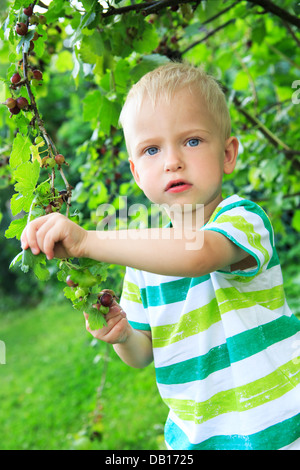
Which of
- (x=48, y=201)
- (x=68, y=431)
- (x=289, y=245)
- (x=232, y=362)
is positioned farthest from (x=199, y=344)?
(x=289, y=245)

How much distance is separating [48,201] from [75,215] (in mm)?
66

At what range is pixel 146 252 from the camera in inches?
36.6

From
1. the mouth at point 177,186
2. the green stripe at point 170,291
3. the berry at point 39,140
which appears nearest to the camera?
the berry at point 39,140

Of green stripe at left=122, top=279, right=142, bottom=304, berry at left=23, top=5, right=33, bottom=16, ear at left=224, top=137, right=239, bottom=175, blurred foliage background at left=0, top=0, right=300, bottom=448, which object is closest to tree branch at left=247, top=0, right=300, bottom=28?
blurred foliage background at left=0, top=0, right=300, bottom=448

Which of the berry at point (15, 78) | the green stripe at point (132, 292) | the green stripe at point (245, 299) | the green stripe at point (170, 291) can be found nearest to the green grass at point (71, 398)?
the green stripe at point (132, 292)

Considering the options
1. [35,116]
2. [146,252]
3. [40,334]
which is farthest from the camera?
[40,334]

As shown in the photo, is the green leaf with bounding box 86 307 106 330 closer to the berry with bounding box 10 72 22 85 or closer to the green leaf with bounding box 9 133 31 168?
the green leaf with bounding box 9 133 31 168

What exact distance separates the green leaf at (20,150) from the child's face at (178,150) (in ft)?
1.00

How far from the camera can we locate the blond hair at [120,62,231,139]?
130cm

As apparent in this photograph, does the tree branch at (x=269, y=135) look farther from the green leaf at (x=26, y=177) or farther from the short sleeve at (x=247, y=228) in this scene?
the green leaf at (x=26, y=177)

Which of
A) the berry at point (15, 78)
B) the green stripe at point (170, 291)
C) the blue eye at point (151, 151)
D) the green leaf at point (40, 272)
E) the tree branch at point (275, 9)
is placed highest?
the tree branch at point (275, 9)

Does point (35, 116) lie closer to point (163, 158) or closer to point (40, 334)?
point (163, 158)

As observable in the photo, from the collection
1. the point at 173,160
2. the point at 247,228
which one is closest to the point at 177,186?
the point at 173,160

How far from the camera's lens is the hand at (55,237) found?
91 cm
